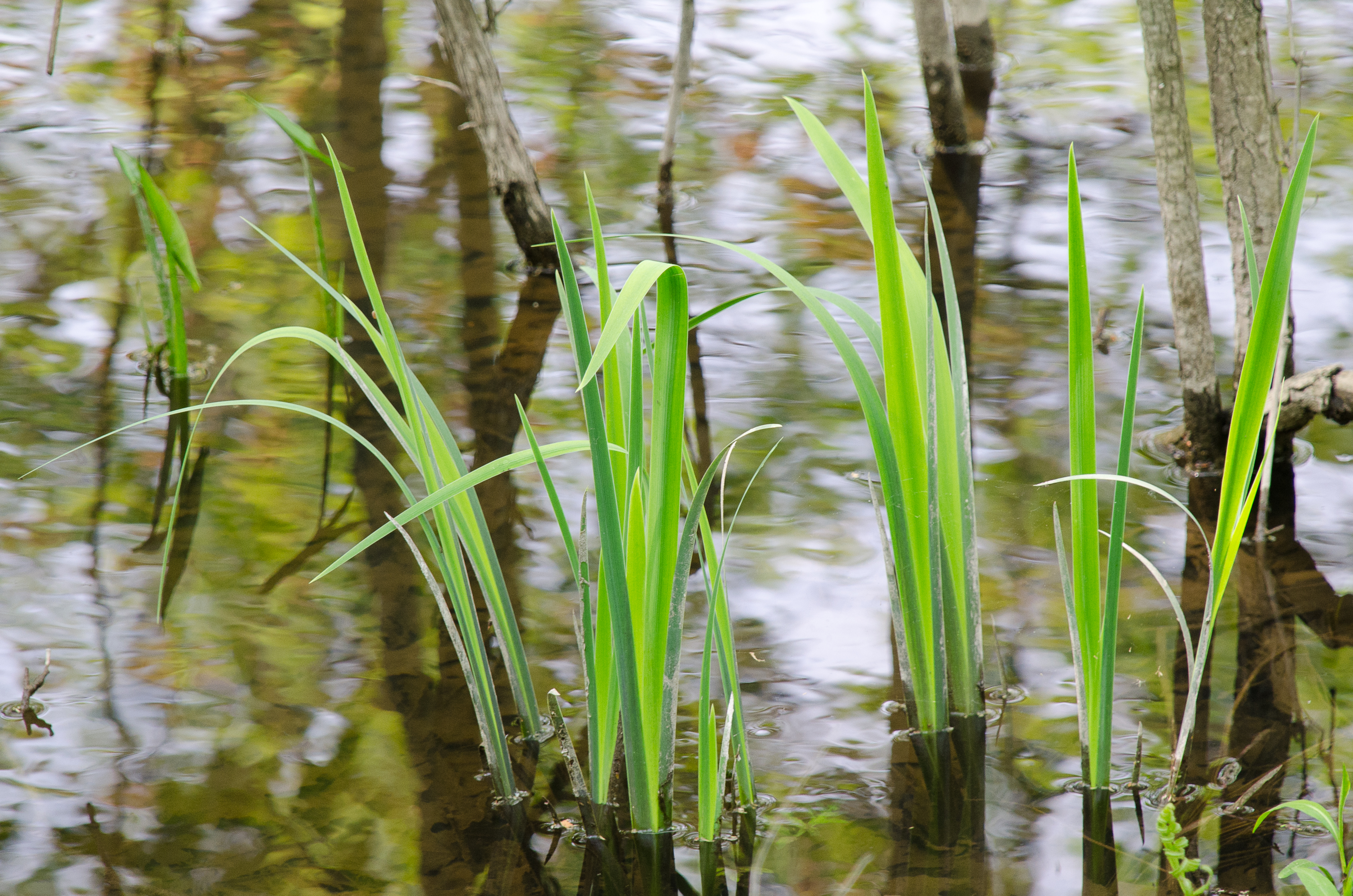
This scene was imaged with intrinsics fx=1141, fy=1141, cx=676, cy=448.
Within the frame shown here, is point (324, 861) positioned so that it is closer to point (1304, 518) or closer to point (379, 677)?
point (379, 677)

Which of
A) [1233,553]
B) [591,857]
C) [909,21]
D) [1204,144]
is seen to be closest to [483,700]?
[591,857]

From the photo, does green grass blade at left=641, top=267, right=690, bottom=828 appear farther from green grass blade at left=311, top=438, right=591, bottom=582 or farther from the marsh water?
the marsh water

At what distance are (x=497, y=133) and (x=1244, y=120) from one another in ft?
6.39

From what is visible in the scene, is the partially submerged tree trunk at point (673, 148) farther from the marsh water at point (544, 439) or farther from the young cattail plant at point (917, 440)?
the young cattail plant at point (917, 440)

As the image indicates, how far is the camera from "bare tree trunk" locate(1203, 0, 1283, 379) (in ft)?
6.63

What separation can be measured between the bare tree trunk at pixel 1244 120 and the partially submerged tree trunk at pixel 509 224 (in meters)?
1.47

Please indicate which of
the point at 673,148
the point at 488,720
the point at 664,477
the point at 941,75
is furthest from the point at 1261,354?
the point at 941,75

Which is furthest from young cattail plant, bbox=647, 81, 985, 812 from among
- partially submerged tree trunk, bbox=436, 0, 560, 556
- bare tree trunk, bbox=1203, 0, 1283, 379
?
partially submerged tree trunk, bbox=436, 0, 560, 556

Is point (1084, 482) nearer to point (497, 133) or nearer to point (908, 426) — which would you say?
point (908, 426)

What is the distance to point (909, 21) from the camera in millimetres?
5148

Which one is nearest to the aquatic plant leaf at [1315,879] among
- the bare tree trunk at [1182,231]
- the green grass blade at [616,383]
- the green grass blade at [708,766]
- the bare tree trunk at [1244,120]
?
the green grass blade at [708,766]

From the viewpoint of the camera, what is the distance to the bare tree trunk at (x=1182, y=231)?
2.07 meters

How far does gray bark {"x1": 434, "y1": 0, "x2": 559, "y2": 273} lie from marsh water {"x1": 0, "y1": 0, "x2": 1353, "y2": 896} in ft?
0.60

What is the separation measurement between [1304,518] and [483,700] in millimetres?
1642
